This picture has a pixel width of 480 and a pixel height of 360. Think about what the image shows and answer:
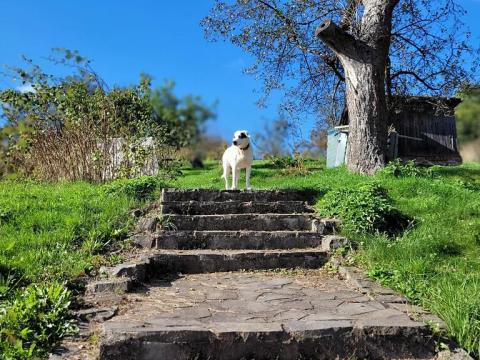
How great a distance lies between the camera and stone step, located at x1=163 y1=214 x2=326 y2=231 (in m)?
7.75

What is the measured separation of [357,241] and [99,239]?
3485mm

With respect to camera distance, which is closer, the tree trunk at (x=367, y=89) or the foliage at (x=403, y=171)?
the foliage at (x=403, y=171)

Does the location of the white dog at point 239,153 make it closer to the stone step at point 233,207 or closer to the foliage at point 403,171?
the stone step at point 233,207

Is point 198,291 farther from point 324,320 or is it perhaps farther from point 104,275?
point 324,320

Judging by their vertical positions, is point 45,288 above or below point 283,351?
above

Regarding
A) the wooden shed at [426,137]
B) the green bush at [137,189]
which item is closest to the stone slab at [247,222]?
the green bush at [137,189]

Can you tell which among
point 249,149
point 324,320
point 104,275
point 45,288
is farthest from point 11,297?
point 249,149

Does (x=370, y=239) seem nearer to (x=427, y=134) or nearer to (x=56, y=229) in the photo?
(x=56, y=229)

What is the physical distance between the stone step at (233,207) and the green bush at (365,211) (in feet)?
1.74

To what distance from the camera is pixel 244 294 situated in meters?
5.45

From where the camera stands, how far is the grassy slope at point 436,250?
4.42 metres

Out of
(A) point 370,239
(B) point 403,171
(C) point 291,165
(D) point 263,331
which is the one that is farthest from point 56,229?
(C) point 291,165

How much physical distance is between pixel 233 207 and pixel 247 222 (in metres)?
0.57

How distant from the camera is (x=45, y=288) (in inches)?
187
